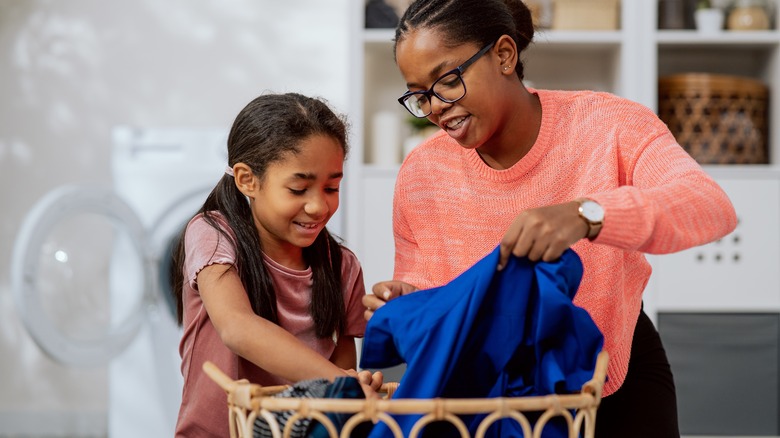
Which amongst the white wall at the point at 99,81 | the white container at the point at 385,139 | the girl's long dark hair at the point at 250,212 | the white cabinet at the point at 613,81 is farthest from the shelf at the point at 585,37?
the girl's long dark hair at the point at 250,212

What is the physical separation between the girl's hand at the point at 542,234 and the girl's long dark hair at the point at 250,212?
42 cm

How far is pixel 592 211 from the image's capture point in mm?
900

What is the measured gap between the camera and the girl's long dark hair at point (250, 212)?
119 cm

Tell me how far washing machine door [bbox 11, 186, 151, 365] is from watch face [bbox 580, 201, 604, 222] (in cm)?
178

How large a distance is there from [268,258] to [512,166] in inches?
14.0

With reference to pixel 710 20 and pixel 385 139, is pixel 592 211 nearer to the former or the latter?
pixel 385 139

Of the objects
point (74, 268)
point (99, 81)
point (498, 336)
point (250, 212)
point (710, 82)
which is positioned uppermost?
point (99, 81)

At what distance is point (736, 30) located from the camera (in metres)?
2.72

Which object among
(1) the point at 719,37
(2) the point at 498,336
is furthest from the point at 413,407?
(1) the point at 719,37

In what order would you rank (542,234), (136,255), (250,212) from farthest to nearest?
(136,255) → (250,212) → (542,234)

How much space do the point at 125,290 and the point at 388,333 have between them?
71.9 inches

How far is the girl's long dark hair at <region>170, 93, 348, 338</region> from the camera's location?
1.19 m

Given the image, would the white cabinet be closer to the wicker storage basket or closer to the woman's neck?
the wicker storage basket

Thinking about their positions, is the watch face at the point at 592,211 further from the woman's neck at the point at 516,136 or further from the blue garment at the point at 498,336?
the woman's neck at the point at 516,136
